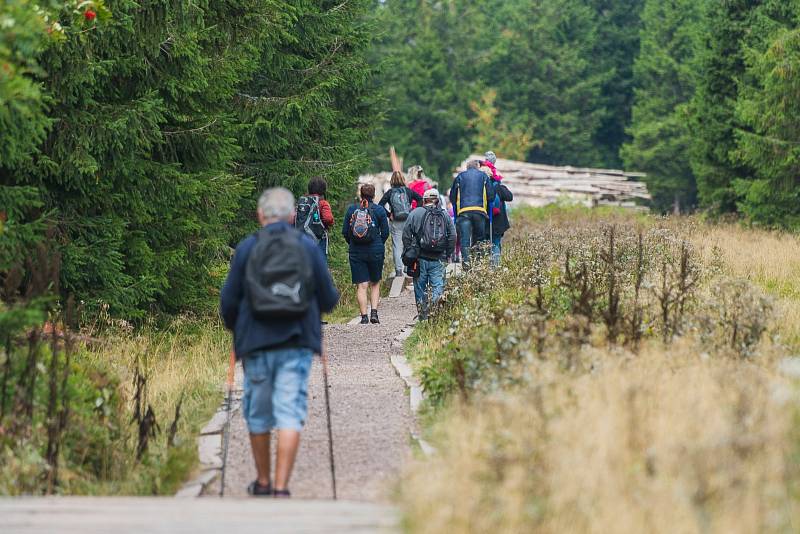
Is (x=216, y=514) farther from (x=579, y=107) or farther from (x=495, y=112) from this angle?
(x=579, y=107)

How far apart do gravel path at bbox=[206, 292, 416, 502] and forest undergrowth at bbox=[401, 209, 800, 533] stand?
0.37m

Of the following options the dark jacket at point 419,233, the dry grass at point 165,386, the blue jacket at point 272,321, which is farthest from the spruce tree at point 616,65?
the blue jacket at point 272,321

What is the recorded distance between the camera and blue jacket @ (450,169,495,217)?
1791 centimetres

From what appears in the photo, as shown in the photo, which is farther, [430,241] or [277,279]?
[430,241]

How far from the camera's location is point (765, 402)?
19.4ft

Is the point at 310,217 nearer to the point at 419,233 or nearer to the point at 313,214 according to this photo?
the point at 313,214

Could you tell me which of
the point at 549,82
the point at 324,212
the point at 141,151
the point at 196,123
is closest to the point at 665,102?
the point at 549,82

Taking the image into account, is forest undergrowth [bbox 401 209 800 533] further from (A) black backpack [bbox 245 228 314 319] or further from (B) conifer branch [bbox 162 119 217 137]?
(B) conifer branch [bbox 162 119 217 137]

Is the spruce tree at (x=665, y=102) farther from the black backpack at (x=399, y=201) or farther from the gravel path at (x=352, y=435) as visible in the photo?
the gravel path at (x=352, y=435)

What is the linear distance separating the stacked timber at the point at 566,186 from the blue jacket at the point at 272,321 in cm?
3544

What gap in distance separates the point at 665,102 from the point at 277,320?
54.4 meters

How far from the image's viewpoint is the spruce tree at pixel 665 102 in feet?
177

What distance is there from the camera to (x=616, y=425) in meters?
5.44

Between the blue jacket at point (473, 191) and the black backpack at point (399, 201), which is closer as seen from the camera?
the blue jacket at point (473, 191)
